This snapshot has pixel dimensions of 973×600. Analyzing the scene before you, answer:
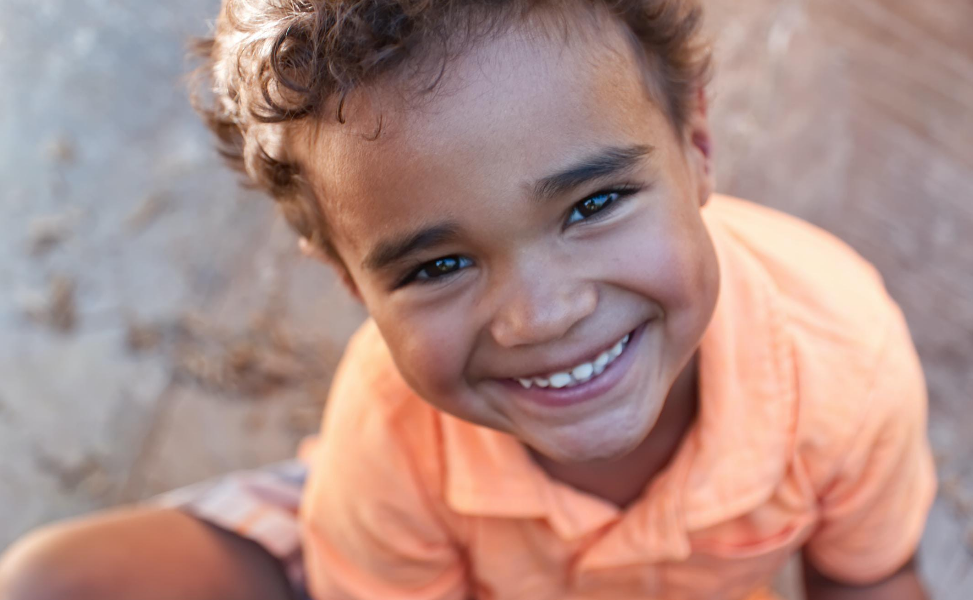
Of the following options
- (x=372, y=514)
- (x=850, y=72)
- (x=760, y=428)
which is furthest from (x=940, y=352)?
(x=372, y=514)

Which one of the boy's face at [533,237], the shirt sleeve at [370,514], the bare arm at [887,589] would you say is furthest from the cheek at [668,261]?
the bare arm at [887,589]

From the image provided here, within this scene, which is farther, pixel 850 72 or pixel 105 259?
pixel 105 259

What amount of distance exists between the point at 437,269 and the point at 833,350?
49 centimetres

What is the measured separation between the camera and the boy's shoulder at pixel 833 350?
1.01 m

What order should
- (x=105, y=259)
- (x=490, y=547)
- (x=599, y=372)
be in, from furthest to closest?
(x=105, y=259) → (x=490, y=547) → (x=599, y=372)

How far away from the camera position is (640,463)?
111 centimetres

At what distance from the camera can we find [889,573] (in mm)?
1204

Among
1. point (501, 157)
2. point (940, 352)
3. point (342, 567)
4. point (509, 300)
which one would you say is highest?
point (501, 157)

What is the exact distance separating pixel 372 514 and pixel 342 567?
4.9 inches

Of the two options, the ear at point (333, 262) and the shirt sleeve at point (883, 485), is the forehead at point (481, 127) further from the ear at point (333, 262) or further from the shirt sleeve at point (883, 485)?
the shirt sleeve at point (883, 485)

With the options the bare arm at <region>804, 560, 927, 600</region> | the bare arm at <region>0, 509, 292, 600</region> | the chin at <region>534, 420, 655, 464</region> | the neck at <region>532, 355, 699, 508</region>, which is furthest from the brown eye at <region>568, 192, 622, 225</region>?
the bare arm at <region>0, 509, 292, 600</region>

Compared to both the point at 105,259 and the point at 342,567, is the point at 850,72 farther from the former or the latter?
the point at 105,259

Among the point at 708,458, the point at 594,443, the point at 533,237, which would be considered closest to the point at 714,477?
the point at 708,458

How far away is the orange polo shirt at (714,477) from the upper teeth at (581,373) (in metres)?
0.19
